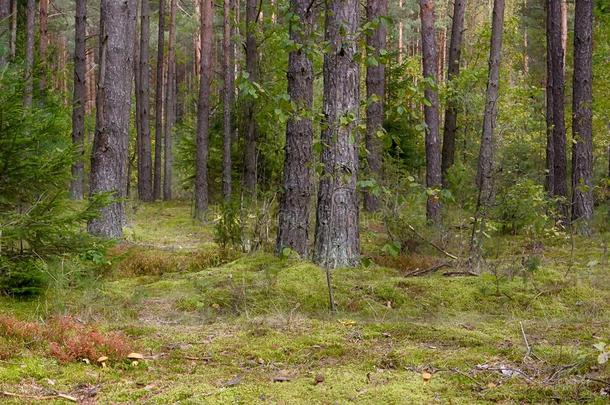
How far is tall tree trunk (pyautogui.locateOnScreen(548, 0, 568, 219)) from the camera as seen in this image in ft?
46.1

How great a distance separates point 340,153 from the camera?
699 centimetres

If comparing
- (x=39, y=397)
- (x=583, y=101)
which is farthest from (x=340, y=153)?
(x=583, y=101)

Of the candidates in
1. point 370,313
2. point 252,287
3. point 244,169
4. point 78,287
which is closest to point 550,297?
point 370,313

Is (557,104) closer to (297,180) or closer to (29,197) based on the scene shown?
(297,180)

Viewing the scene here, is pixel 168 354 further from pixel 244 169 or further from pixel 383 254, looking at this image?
pixel 244 169

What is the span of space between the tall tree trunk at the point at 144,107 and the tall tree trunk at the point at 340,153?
1465cm

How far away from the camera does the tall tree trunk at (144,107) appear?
67.0 ft

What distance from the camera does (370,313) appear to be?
5.78m

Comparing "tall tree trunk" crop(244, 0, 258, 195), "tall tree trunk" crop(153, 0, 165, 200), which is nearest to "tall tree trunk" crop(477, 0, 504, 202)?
"tall tree trunk" crop(244, 0, 258, 195)

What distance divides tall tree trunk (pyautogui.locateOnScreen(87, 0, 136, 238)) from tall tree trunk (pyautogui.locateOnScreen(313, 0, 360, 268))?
13.6 ft

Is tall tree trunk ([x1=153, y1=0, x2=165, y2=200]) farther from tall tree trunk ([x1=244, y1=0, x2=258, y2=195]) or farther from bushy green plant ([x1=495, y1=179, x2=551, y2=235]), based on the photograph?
bushy green plant ([x1=495, y1=179, x2=551, y2=235])

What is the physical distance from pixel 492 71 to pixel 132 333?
8365 millimetres

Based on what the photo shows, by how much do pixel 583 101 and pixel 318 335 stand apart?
10.3m

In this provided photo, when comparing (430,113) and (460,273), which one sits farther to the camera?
(430,113)
